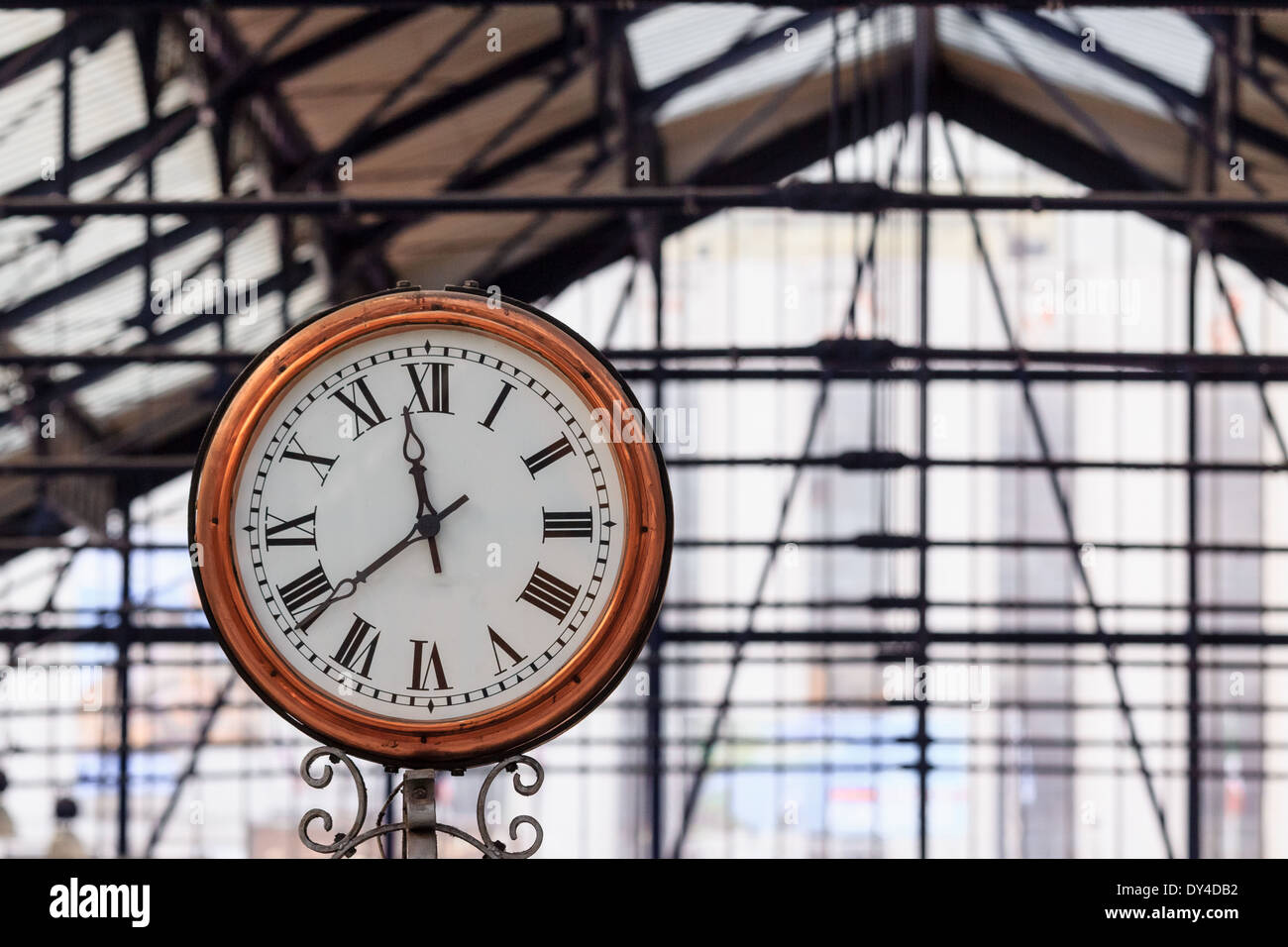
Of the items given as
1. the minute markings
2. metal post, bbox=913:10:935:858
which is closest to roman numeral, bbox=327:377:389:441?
the minute markings

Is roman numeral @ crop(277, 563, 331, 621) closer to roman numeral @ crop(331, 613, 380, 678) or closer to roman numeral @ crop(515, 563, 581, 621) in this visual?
roman numeral @ crop(331, 613, 380, 678)

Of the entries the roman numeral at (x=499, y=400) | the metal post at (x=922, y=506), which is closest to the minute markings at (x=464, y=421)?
the roman numeral at (x=499, y=400)

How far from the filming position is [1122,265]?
1516cm

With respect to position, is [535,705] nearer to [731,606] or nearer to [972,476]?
[731,606]

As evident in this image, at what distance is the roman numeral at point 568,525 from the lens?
150 centimetres

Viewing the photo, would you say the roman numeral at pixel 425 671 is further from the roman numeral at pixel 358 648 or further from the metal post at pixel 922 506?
the metal post at pixel 922 506

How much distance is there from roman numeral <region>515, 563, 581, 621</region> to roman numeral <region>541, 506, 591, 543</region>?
1.4 inches

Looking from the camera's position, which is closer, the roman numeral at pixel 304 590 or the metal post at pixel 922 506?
the roman numeral at pixel 304 590

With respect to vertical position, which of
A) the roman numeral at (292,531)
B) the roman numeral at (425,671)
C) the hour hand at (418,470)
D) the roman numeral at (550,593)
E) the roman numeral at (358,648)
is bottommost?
the roman numeral at (425,671)

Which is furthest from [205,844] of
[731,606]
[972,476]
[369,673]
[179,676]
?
[369,673]

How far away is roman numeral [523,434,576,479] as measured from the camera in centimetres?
152

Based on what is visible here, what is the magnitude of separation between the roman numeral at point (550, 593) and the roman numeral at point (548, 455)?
9 centimetres

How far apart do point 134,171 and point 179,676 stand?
8.08 metres

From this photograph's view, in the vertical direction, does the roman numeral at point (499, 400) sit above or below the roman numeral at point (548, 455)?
above
